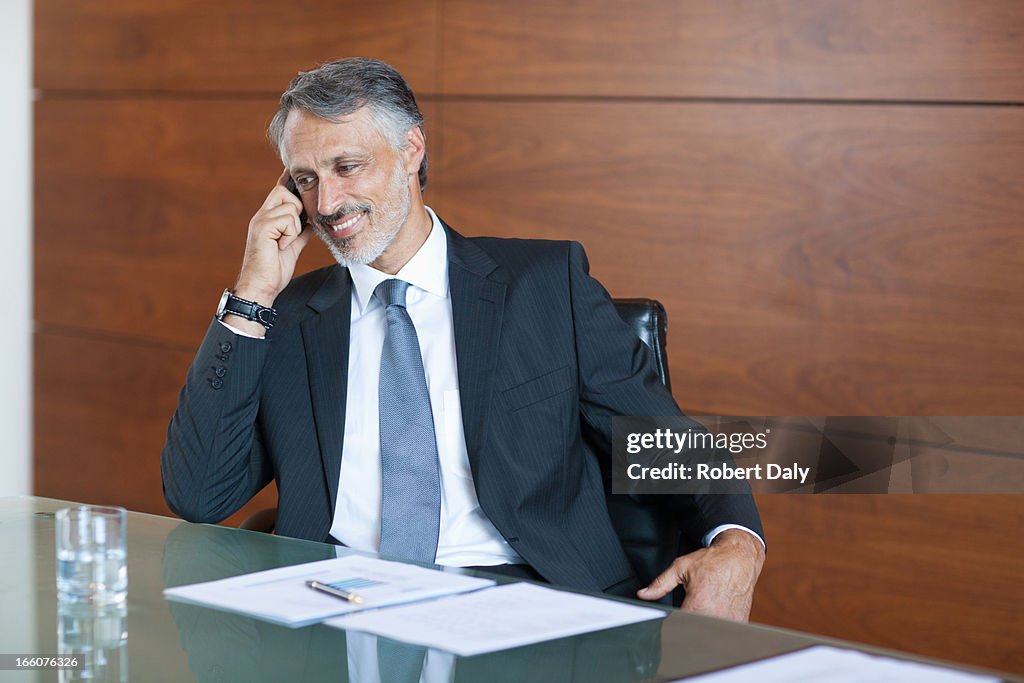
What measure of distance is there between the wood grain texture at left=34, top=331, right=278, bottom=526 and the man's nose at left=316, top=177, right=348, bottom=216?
7.52ft

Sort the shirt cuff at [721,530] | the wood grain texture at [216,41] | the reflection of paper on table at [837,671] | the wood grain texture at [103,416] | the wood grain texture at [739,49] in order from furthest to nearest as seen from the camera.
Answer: the wood grain texture at [103,416]
the wood grain texture at [216,41]
the wood grain texture at [739,49]
the shirt cuff at [721,530]
the reflection of paper on table at [837,671]

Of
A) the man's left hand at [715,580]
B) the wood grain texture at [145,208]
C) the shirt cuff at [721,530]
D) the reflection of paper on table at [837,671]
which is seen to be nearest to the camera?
the reflection of paper on table at [837,671]

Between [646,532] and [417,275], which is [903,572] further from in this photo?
[417,275]

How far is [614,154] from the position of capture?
3629mm

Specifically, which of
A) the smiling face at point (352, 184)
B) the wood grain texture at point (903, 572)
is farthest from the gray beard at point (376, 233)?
the wood grain texture at point (903, 572)

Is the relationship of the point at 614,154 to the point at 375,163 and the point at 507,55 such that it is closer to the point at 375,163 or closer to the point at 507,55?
the point at 507,55

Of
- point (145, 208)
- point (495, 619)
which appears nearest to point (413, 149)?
point (495, 619)

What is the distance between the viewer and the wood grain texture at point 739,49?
3.08 meters

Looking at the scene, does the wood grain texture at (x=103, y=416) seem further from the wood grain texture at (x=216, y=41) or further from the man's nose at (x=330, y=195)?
the man's nose at (x=330, y=195)

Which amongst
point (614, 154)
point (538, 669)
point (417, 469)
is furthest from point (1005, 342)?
point (538, 669)

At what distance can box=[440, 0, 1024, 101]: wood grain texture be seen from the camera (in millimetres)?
3080

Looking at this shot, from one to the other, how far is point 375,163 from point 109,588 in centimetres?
122

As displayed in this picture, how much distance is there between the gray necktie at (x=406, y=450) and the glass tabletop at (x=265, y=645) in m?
0.60

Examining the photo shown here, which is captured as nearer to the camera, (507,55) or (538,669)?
(538,669)
